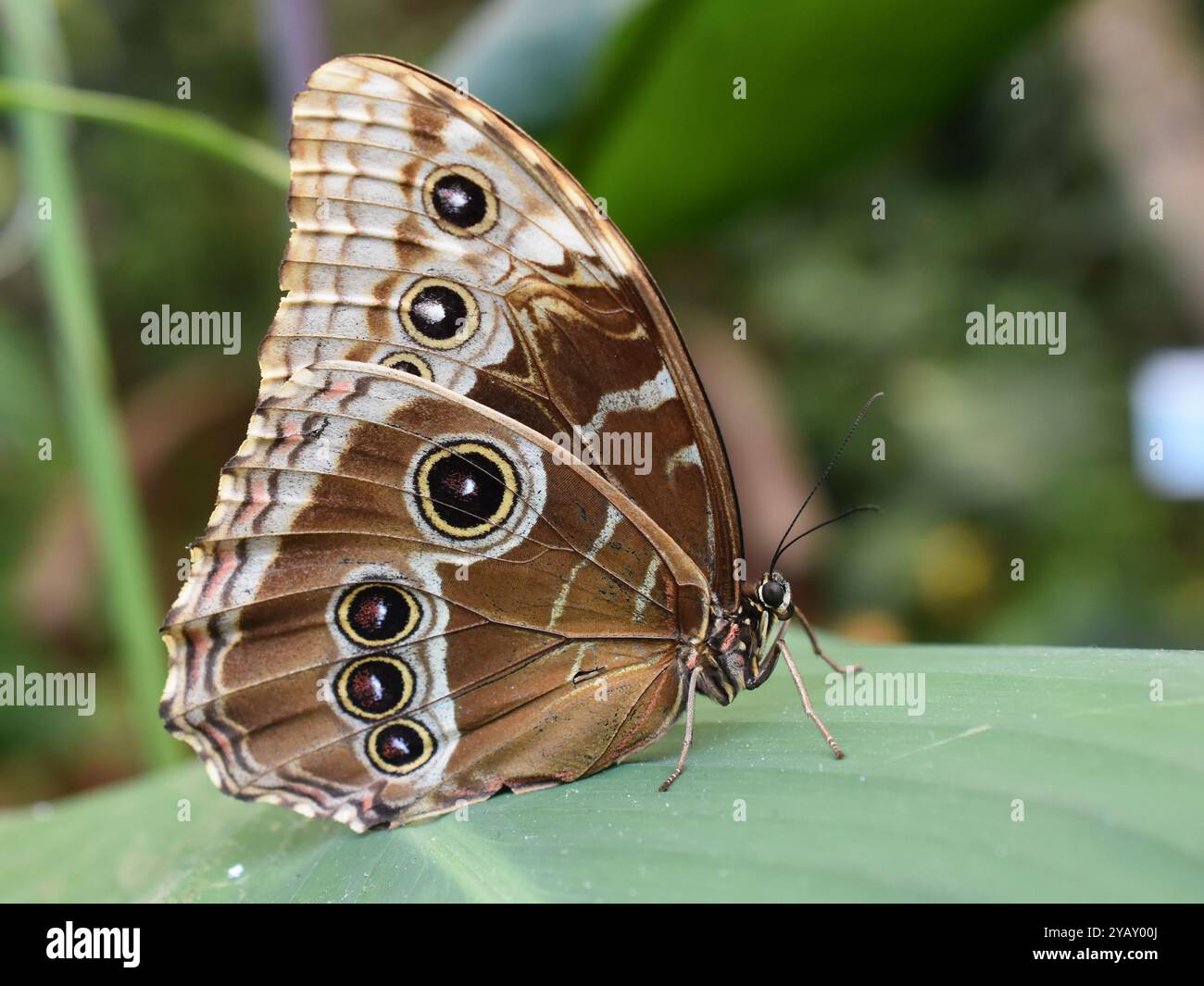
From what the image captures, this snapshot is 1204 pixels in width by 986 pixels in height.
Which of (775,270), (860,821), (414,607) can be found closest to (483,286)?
(414,607)

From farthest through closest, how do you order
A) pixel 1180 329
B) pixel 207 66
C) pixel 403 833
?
1. pixel 207 66
2. pixel 1180 329
3. pixel 403 833

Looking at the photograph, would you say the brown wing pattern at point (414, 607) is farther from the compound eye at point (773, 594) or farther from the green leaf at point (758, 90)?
the green leaf at point (758, 90)

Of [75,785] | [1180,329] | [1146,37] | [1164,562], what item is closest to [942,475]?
[1164,562]

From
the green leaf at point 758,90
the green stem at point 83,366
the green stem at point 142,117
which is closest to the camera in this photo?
the green stem at point 142,117

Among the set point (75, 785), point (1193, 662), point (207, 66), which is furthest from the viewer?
point (207, 66)

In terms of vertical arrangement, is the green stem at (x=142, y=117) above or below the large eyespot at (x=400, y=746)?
above

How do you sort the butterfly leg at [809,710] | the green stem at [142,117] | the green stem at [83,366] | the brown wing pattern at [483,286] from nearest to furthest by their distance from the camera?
the butterfly leg at [809,710] < the brown wing pattern at [483,286] < the green stem at [142,117] < the green stem at [83,366]

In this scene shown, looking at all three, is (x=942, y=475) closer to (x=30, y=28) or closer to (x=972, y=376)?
(x=972, y=376)

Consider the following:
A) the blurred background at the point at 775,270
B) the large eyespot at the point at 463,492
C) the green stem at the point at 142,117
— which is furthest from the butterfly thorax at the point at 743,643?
the green stem at the point at 142,117
